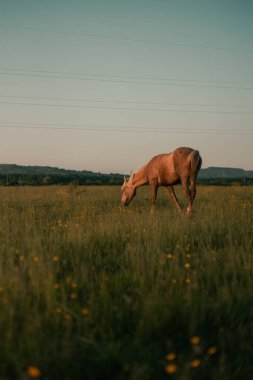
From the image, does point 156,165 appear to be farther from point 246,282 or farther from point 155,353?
point 155,353

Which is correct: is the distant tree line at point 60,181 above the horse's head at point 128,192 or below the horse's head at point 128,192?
above

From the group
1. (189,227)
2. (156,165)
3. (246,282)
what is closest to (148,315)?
(246,282)

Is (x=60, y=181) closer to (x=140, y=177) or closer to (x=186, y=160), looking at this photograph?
(x=140, y=177)

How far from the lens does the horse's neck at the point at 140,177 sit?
1373cm

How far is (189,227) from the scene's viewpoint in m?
6.30

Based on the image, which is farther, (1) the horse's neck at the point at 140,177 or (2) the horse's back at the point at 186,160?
(1) the horse's neck at the point at 140,177

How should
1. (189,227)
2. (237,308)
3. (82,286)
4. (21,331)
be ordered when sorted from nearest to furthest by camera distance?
(21,331) < (237,308) < (82,286) < (189,227)

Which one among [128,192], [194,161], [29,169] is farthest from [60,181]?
[29,169]

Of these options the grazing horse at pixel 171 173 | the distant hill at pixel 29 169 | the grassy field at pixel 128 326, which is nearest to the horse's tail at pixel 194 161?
the grazing horse at pixel 171 173

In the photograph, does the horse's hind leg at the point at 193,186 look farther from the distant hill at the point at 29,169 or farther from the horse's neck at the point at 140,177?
the distant hill at the point at 29,169

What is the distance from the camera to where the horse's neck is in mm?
13734

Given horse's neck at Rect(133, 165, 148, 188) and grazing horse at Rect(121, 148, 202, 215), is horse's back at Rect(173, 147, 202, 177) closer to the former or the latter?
grazing horse at Rect(121, 148, 202, 215)

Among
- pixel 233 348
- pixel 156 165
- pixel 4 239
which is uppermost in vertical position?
pixel 156 165

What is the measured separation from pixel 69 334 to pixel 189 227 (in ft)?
13.9
